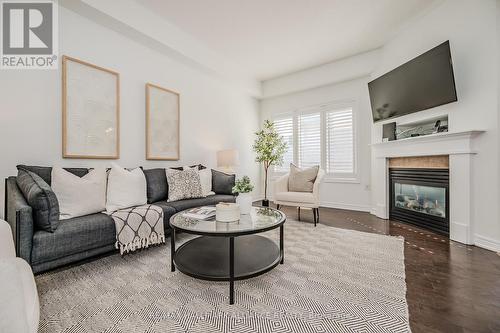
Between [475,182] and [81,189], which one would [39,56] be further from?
[475,182]

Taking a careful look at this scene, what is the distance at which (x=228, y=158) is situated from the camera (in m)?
4.26

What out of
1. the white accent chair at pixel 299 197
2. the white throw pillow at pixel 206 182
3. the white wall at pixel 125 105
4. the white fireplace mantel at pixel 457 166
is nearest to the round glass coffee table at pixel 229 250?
the white throw pillow at pixel 206 182

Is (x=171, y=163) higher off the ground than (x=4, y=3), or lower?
lower

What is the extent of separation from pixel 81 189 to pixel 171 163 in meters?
1.65

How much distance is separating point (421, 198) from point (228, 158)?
315 centimetres

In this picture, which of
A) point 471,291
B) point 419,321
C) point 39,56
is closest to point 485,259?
point 471,291

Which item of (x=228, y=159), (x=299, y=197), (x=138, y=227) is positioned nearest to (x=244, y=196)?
(x=138, y=227)

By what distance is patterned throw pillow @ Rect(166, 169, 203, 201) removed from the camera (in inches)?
120

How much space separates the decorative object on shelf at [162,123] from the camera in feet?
11.4

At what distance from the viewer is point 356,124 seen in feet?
15.1

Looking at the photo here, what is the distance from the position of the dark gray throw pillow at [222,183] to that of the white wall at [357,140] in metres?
2.37

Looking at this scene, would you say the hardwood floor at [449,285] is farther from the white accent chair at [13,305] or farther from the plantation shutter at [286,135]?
the plantation shutter at [286,135]

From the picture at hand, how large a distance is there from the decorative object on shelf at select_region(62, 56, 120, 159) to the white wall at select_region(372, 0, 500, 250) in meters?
4.42

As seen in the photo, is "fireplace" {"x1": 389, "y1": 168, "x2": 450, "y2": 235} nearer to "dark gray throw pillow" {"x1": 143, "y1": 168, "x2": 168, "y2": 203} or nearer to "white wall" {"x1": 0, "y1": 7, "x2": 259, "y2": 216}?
"white wall" {"x1": 0, "y1": 7, "x2": 259, "y2": 216}
